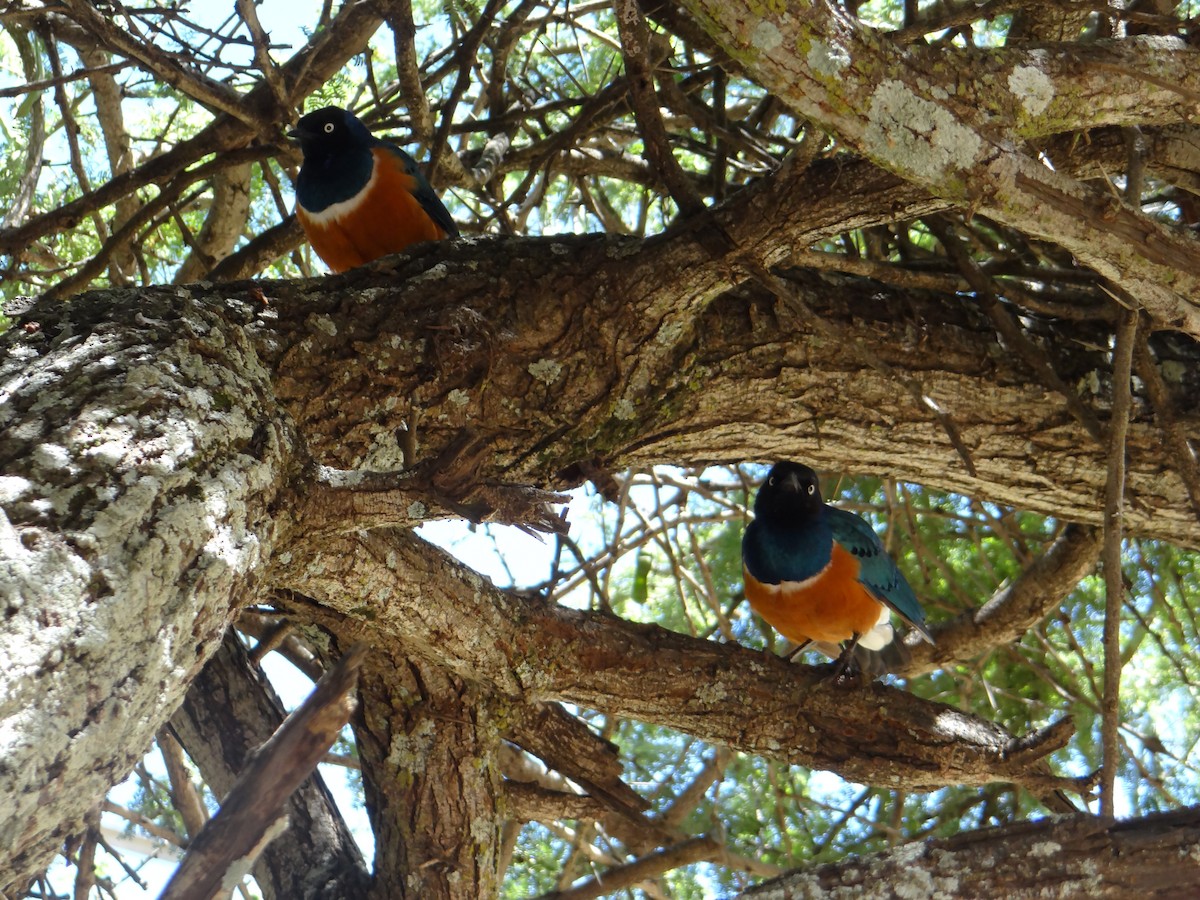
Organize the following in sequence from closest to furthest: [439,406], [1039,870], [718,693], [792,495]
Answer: [1039,870], [439,406], [718,693], [792,495]

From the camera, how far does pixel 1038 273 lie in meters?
3.63

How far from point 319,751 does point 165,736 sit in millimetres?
1801

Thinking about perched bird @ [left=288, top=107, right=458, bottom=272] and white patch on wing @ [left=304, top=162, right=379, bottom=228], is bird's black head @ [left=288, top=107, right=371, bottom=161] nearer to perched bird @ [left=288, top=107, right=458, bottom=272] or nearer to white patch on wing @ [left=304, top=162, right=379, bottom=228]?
perched bird @ [left=288, top=107, right=458, bottom=272]

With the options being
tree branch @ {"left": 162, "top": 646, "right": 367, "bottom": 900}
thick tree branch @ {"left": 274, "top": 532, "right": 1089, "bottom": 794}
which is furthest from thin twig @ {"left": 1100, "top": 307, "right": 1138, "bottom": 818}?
tree branch @ {"left": 162, "top": 646, "right": 367, "bottom": 900}

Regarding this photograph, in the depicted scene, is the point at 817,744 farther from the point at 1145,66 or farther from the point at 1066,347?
the point at 1145,66

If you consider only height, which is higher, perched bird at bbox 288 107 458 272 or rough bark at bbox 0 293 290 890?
perched bird at bbox 288 107 458 272

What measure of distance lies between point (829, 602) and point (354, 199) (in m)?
2.05

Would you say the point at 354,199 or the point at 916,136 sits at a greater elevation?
the point at 354,199

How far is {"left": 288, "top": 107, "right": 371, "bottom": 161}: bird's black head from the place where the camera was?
373 centimetres

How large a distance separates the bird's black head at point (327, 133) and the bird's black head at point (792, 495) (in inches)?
72.6

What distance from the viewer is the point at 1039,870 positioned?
256 centimetres

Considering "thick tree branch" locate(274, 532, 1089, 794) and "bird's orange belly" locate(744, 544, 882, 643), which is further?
"bird's orange belly" locate(744, 544, 882, 643)

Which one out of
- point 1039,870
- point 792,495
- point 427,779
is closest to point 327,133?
point 792,495

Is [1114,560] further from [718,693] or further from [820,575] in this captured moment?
[820,575]
